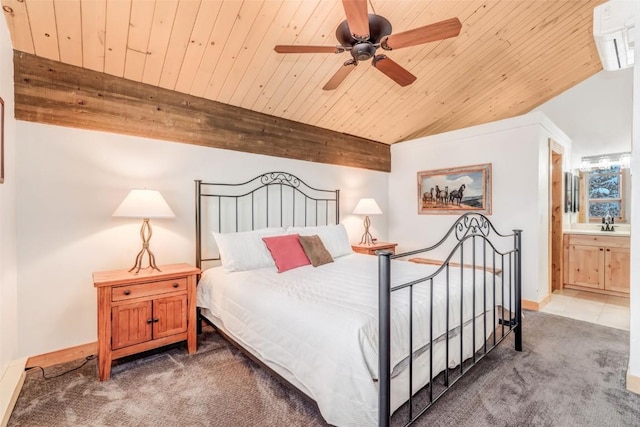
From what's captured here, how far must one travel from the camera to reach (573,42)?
3.53m

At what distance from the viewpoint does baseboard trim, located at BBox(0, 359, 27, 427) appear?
5.75ft

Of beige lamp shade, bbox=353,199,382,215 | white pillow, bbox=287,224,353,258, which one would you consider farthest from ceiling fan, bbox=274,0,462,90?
beige lamp shade, bbox=353,199,382,215

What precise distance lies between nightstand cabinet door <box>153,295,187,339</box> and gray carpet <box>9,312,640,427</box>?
25 centimetres

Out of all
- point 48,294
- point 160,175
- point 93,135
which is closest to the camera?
point 48,294

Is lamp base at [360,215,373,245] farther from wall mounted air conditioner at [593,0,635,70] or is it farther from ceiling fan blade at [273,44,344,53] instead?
wall mounted air conditioner at [593,0,635,70]

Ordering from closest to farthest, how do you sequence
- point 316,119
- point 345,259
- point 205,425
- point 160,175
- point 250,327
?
point 205,425
point 250,327
point 160,175
point 345,259
point 316,119

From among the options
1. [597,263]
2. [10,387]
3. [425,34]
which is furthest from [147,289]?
[597,263]

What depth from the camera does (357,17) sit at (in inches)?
70.6

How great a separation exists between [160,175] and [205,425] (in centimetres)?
223

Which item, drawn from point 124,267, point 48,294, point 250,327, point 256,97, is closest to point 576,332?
point 250,327

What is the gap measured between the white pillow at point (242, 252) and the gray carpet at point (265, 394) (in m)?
0.75

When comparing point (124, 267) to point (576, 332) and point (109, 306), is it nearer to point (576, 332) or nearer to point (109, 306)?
point (109, 306)

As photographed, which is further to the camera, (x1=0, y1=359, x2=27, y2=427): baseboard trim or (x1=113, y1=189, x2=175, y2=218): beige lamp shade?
(x1=113, y1=189, x2=175, y2=218): beige lamp shade

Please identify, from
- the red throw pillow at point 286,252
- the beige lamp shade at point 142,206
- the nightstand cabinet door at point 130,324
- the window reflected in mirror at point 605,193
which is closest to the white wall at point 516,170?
the window reflected in mirror at point 605,193
